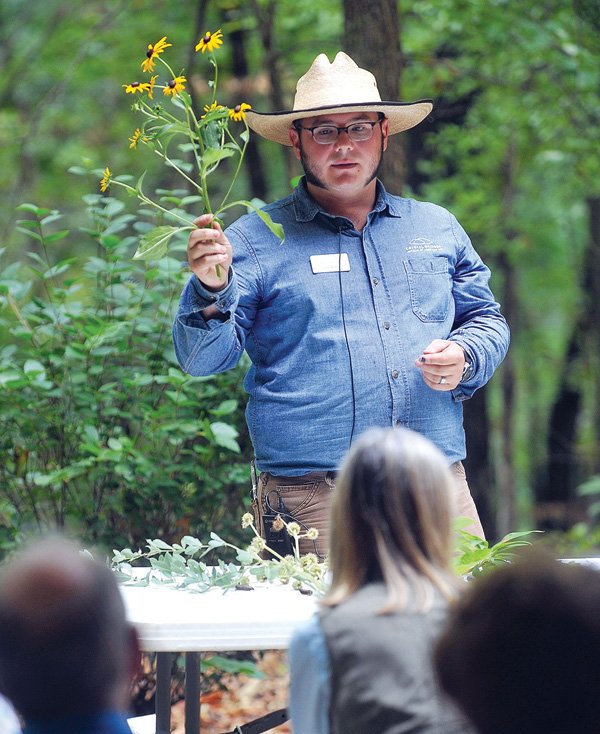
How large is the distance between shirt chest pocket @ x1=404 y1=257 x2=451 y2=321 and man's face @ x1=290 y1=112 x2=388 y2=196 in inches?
11.7

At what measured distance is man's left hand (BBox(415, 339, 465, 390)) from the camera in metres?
3.18

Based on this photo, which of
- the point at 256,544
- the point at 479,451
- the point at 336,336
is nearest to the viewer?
the point at 256,544

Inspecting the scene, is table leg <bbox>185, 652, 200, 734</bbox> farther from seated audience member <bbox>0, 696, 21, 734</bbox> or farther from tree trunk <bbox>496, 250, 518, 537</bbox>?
tree trunk <bbox>496, 250, 518, 537</bbox>

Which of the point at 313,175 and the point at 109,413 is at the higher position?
the point at 313,175

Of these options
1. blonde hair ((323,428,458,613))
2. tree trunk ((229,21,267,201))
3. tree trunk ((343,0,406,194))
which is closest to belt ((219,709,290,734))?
blonde hair ((323,428,458,613))

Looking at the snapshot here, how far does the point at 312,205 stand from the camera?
11.4 ft

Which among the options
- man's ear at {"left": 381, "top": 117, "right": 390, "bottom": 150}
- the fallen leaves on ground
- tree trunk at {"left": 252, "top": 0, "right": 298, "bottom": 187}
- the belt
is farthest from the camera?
tree trunk at {"left": 252, "top": 0, "right": 298, "bottom": 187}

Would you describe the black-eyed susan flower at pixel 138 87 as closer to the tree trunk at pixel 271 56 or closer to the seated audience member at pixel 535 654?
the seated audience member at pixel 535 654

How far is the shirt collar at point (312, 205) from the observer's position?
3484 mm

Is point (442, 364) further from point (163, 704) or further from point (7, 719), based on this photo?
point (7, 719)

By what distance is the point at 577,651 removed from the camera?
4.92 feet

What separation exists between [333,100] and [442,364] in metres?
0.92

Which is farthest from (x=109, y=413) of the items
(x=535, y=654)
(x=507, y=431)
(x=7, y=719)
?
(x=507, y=431)

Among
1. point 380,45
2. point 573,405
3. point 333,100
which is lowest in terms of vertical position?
point 573,405
